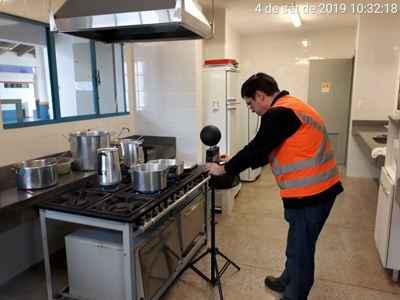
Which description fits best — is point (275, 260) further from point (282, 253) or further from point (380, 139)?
point (380, 139)

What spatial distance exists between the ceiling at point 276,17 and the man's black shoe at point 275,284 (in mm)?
3525

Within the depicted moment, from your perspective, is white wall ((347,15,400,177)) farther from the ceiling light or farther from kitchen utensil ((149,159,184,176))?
kitchen utensil ((149,159,184,176))

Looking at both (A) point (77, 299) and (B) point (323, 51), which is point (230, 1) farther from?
(A) point (77, 299)

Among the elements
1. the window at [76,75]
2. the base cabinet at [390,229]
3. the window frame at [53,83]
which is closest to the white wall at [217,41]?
the window at [76,75]

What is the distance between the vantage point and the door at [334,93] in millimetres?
5965

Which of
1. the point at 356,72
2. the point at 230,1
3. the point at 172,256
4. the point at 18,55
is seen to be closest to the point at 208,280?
the point at 172,256

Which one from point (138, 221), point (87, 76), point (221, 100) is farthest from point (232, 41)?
point (138, 221)

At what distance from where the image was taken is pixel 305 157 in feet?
6.04

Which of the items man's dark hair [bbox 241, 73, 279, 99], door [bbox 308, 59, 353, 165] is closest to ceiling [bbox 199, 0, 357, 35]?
door [bbox 308, 59, 353, 165]

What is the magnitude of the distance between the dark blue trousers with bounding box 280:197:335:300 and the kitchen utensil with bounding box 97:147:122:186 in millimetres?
1202

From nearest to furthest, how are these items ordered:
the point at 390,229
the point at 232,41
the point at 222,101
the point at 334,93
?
the point at 390,229 < the point at 222,101 < the point at 232,41 < the point at 334,93

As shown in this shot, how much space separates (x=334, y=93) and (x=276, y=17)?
1884mm

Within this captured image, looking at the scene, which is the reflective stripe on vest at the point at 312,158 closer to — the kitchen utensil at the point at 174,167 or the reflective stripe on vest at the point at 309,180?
the reflective stripe on vest at the point at 309,180

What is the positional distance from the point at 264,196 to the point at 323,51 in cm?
355
